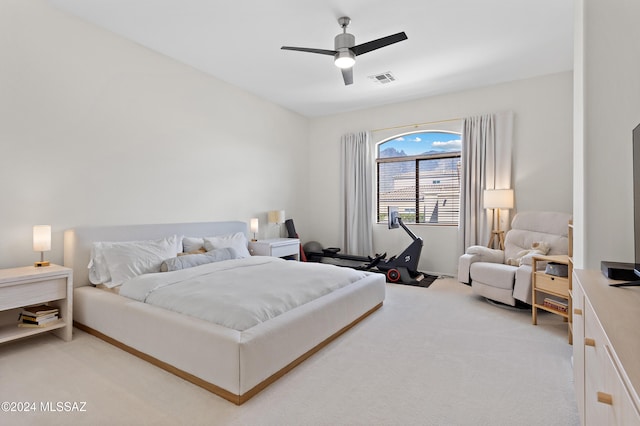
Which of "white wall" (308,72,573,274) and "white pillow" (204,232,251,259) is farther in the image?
"white wall" (308,72,573,274)

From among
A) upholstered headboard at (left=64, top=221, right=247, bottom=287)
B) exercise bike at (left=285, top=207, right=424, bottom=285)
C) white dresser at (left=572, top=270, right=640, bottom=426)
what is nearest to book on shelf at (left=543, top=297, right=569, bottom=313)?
white dresser at (left=572, top=270, right=640, bottom=426)

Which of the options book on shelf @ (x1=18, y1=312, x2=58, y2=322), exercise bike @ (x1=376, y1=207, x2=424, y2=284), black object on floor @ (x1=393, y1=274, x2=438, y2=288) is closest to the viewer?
book on shelf @ (x1=18, y1=312, x2=58, y2=322)

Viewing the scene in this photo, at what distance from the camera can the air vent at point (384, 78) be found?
4395 millimetres

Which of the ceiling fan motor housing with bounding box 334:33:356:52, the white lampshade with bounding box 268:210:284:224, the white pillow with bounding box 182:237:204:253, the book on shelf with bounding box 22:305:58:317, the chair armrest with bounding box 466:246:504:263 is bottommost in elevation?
the book on shelf with bounding box 22:305:58:317

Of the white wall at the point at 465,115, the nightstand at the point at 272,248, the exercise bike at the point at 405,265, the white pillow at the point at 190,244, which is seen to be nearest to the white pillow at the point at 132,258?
the white pillow at the point at 190,244

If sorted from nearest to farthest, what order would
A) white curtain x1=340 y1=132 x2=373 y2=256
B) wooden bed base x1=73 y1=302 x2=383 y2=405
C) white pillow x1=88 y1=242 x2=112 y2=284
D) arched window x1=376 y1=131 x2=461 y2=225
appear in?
wooden bed base x1=73 y1=302 x2=383 y2=405, white pillow x1=88 y1=242 x2=112 y2=284, arched window x1=376 y1=131 x2=461 y2=225, white curtain x1=340 y1=132 x2=373 y2=256

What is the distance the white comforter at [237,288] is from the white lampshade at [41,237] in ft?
2.40

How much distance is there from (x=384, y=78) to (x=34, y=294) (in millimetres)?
4511

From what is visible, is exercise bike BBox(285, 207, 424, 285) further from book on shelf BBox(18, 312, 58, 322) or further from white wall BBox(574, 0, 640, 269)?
book on shelf BBox(18, 312, 58, 322)

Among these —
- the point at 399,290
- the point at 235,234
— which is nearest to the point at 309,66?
the point at 235,234

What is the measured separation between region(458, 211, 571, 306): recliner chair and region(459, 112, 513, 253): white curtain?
553 millimetres

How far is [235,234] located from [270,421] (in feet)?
9.77

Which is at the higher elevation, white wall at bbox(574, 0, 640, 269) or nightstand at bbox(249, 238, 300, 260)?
white wall at bbox(574, 0, 640, 269)

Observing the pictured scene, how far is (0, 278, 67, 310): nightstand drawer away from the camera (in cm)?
240
